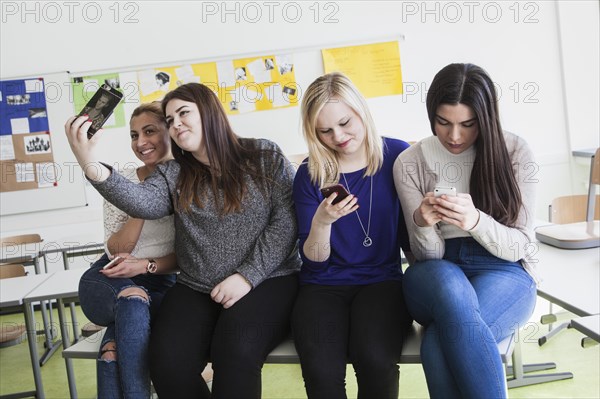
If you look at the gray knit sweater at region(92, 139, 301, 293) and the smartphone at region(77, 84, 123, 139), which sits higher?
the smartphone at region(77, 84, 123, 139)

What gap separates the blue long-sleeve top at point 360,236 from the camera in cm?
182

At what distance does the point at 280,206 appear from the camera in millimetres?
1912

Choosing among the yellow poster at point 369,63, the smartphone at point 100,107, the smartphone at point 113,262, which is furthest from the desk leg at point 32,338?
the yellow poster at point 369,63

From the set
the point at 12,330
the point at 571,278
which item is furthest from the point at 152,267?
the point at 12,330

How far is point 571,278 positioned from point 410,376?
1.20 meters

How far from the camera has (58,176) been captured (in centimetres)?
446

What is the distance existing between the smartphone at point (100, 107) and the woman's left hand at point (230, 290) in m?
0.58

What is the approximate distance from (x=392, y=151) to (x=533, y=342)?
1.68 meters

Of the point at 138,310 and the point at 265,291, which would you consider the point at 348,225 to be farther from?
the point at 138,310

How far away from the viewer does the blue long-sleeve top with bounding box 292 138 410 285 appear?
5.98ft

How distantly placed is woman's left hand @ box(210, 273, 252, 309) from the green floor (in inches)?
37.7

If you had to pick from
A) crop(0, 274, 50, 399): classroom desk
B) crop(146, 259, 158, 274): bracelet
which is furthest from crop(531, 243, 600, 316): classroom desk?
crop(0, 274, 50, 399): classroom desk

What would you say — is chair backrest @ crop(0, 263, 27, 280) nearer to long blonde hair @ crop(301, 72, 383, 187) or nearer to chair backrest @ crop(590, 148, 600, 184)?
long blonde hair @ crop(301, 72, 383, 187)

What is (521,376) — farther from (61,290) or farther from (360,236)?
(61,290)
